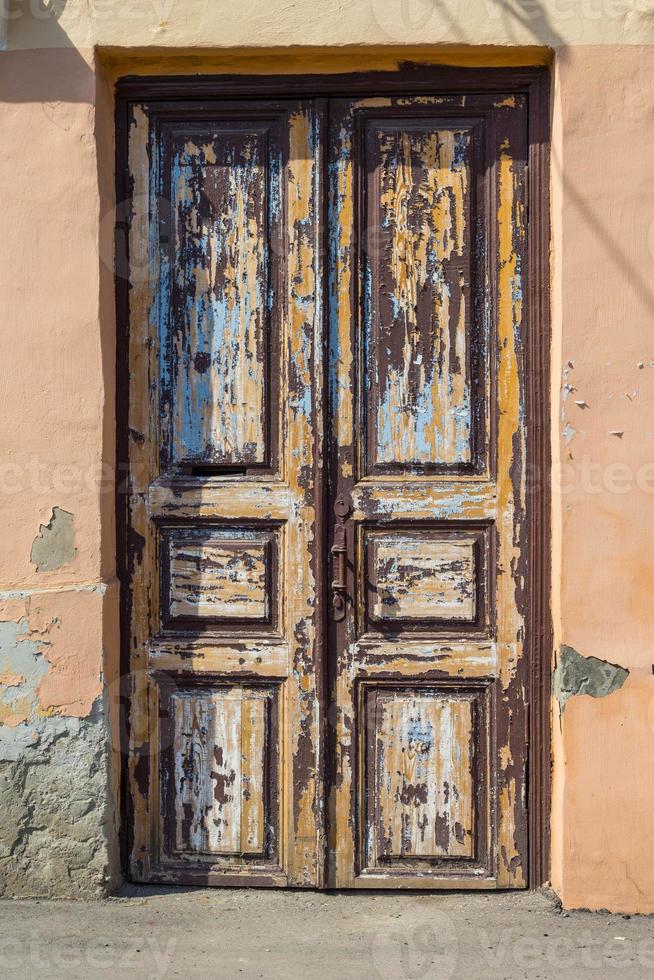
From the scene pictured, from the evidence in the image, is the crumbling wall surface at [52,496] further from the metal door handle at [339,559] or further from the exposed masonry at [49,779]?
the metal door handle at [339,559]

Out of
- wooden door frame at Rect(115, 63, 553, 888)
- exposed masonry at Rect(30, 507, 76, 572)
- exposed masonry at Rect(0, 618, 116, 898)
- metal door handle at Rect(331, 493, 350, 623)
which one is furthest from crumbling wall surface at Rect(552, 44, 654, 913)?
exposed masonry at Rect(30, 507, 76, 572)

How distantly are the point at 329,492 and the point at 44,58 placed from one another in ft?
5.87

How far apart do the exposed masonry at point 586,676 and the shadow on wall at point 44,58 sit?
98.4 inches

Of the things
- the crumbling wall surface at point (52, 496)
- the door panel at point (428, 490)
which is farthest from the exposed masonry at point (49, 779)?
the door panel at point (428, 490)

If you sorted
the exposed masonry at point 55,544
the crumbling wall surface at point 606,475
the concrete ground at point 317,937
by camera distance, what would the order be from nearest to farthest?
the concrete ground at point 317,937 < the crumbling wall surface at point 606,475 < the exposed masonry at point 55,544

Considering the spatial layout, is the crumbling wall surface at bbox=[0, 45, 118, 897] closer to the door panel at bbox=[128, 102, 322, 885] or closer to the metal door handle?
the door panel at bbox=[128, 102, 322, 885]

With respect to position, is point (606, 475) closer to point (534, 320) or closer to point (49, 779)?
point (534, 320)

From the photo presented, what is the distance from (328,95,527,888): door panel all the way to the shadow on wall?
2.93ft

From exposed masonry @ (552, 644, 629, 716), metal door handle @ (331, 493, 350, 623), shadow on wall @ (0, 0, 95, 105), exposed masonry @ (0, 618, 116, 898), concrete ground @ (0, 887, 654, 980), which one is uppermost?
shadow on wall @ (0, 0, 95, 105)

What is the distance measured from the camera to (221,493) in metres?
3.44

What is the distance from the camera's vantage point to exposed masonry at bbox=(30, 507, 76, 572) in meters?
3.32

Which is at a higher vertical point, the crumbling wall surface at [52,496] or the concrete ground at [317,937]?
the crumbling wall surface at [52,496]

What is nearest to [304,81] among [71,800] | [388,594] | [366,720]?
[388,594]

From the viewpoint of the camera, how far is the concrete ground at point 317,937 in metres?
2.90
